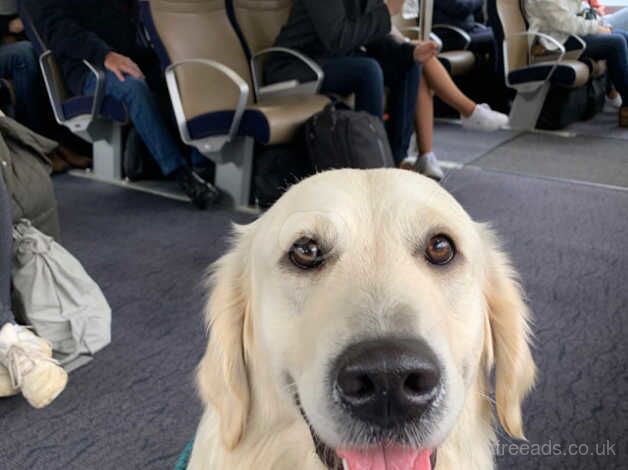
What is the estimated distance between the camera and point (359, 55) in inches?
153

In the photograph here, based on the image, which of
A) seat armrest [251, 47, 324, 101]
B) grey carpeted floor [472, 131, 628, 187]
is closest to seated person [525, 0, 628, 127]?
grey carpeted floor [472, 131, 628, 187]

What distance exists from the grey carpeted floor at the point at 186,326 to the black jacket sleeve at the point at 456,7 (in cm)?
302

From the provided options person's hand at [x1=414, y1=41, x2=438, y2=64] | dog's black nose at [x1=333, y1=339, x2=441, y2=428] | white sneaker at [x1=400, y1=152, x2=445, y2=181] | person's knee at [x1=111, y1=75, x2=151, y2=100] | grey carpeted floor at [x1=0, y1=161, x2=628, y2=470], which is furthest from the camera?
white sneaker at [x1=400, y1=152, x2=445, y2=181]

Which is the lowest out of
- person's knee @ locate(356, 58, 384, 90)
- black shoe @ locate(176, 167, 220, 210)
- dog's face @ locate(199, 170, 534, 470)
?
black shoe @ locate(176, 167, 220, 210)

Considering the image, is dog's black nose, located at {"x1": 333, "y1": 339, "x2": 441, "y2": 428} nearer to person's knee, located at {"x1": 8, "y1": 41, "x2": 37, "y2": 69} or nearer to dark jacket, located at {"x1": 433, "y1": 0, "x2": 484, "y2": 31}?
person's knee, located at {"x1": 8, "y1": 41, "x2": 37, "y2": 69}

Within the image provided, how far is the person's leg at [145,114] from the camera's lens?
3473 mm

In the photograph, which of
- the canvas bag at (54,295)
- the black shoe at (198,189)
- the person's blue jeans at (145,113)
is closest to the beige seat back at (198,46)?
the person's blue jeans at (145,113)

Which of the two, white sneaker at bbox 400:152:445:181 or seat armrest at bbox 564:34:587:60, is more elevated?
seat armrest at bbox 564:34:587:60

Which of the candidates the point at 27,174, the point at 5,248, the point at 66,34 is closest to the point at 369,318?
the point at 5,248

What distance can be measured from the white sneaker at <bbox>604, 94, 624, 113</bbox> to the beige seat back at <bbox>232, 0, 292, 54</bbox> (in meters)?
3.76

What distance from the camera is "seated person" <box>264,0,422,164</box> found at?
134 inches

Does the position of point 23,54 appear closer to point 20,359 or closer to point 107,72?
point 107,72

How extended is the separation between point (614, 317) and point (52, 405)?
196cm

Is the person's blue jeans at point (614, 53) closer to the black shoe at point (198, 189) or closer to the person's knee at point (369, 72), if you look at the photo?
the person's knee at point (369, 72)
